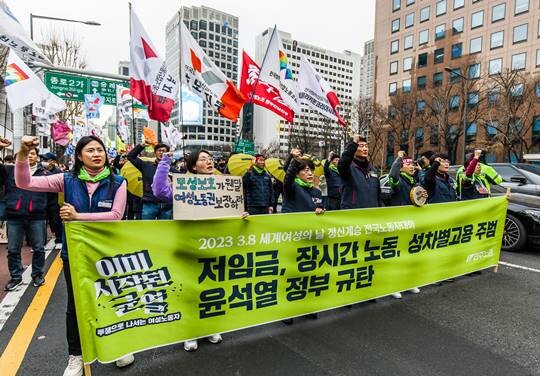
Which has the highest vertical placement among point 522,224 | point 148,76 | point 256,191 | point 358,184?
point 148,76

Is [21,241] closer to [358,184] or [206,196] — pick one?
A: [206,196]

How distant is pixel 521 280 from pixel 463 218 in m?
1.23

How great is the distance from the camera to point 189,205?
310 centimetres

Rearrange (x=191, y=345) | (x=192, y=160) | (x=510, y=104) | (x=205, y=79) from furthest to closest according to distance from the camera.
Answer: (x=510, y=104) < (x=205, y=79) < (x=192, y=160) < (x=191, y=345)

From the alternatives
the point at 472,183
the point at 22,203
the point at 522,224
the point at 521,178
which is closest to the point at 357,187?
the point at 472,183

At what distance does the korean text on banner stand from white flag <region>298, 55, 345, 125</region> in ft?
13.0

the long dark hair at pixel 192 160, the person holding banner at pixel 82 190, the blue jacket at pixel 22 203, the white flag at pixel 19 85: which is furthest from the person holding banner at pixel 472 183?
the white flag at pixel 19 85

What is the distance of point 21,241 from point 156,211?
1.77 meters

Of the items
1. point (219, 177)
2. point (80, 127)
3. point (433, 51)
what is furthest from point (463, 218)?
point (433, 51)

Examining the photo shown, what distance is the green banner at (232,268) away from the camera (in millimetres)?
2645

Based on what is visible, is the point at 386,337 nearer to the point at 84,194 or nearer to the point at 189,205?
the point at 189,205

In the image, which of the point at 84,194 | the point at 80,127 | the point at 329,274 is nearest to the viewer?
the point at 84,194

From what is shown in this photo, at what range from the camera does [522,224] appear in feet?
21.8

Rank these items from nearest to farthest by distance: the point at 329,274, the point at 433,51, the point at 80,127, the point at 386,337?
the point at 386,337
the point at 329,274
the point at 80,127
the point at 433,51
